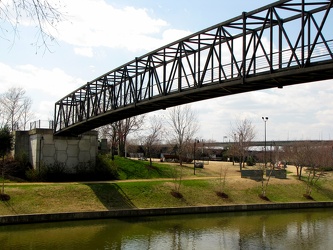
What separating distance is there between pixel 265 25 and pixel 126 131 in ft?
148

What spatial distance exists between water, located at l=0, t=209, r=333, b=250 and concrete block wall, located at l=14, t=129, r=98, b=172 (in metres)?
16.0

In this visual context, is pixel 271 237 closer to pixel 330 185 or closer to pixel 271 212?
pixel 271 212

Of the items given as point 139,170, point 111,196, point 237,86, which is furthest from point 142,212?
point 139,170

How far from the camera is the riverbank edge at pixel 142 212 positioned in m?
29.5

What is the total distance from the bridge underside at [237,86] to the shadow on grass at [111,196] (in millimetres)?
7009

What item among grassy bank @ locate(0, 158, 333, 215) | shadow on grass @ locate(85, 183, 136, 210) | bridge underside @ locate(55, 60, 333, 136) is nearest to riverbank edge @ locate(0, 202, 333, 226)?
grassy bank @ locate(0, 158, 333, 215)

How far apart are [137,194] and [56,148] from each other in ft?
42.8

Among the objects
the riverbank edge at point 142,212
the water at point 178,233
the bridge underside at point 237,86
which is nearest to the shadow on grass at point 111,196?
the riverbank edge at point 142,212

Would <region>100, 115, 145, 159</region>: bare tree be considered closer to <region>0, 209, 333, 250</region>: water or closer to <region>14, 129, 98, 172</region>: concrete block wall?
<region>14, 129, 98, 172</region>: concrete block wall

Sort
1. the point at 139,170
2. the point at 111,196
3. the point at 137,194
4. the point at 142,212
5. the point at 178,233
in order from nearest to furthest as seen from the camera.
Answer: the point at 178,233 < the point at 142,212 < the point at 111,196 < the point at 137,194 < the point at 139,170

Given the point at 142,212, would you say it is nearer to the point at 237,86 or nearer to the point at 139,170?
the point at 237,86

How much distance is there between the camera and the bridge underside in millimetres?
17938

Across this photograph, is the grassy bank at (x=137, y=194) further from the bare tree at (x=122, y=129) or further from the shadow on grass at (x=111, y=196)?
the bare tree at (x=122, y=129)

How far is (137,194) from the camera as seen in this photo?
1497 inches
